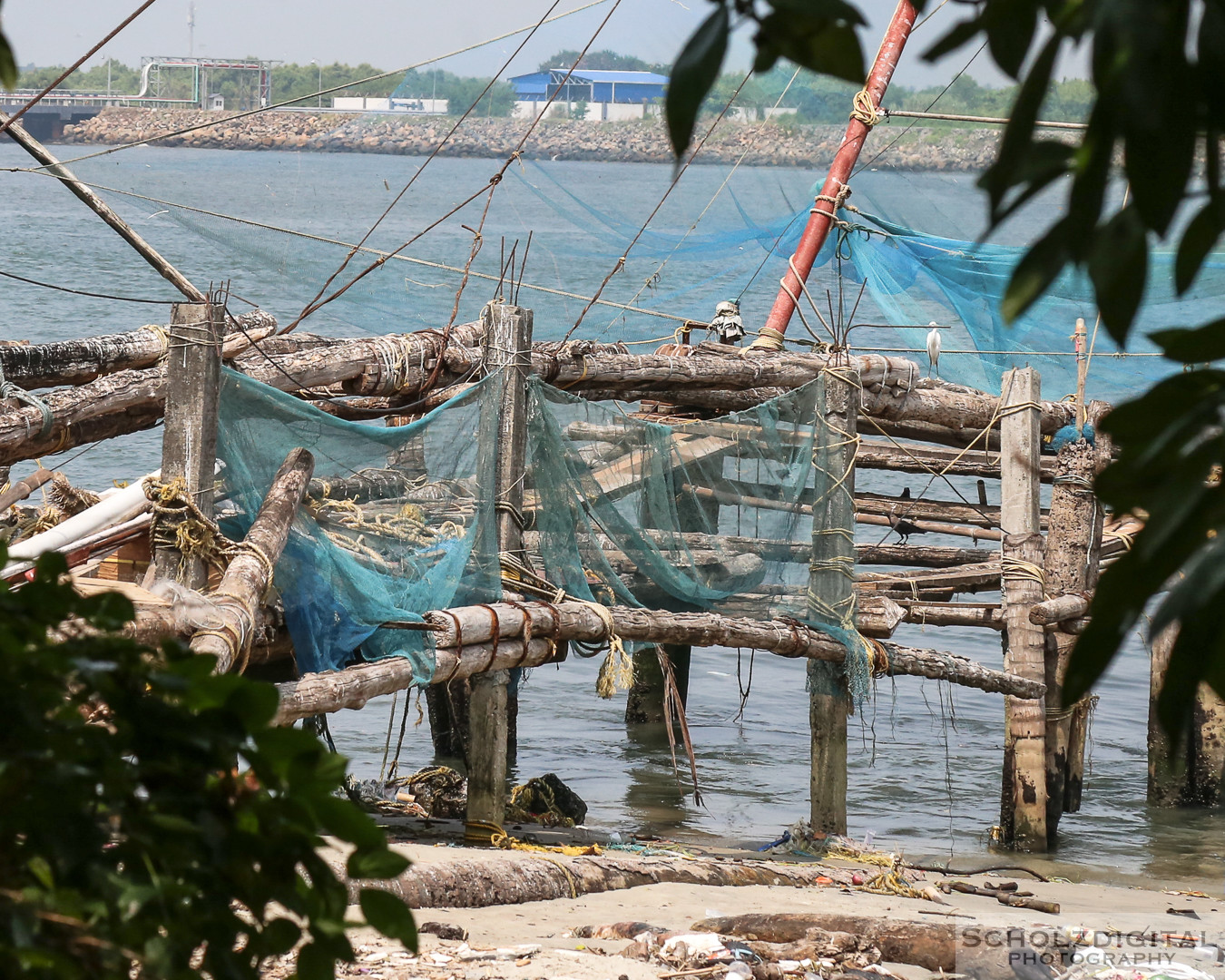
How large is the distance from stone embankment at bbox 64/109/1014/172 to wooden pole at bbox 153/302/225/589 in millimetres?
3130

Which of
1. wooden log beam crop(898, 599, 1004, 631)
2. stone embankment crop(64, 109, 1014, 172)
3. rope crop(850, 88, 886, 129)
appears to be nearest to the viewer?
wooden log beam crop(898, 599, 1004, 631)

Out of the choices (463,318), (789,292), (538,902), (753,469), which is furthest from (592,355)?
(463,318)

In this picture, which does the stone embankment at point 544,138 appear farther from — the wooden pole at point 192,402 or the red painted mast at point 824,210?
the wooden pole at point 192,402

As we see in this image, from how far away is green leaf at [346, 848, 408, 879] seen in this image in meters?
1.31

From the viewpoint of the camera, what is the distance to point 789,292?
32.5ft

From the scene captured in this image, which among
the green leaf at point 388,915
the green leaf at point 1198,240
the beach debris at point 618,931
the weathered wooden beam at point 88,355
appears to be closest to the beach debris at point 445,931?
the beach debris at point 618,931

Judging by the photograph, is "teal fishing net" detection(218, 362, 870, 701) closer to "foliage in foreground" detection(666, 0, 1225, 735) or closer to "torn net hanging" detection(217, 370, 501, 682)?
"torn net hanging" detection(217, 370, 501, 682)

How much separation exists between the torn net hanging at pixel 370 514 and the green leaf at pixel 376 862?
14.9 feet

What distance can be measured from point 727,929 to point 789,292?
5.64 metres

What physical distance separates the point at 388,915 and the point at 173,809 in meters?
0.24

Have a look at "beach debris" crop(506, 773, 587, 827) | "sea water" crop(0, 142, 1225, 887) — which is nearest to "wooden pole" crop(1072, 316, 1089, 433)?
"sea water" crop(0, 142, 1225, 887)

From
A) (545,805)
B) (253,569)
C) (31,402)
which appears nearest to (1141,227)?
(253,569)

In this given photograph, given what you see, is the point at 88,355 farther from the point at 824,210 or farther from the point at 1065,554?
the point at 1065,554

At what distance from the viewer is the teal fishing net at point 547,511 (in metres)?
5.91
